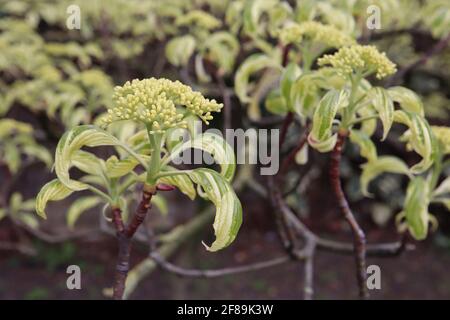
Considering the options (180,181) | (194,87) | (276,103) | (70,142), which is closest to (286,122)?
(276,103)

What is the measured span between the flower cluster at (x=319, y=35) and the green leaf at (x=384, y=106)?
0.61 feet

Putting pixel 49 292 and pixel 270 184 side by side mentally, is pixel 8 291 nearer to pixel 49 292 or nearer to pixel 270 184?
pixel 49 292

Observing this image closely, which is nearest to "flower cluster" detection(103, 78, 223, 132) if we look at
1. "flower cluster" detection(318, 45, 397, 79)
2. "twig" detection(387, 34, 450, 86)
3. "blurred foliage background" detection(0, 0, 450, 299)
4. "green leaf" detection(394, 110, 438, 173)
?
"flower cluster" detection(318, 45, 397, 79)

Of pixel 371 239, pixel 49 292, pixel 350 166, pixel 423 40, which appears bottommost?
pixel 49 292

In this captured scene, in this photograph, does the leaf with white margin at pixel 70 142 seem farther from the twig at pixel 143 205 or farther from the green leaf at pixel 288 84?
the green leaf at pixel 288 84

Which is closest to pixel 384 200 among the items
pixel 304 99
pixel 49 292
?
pixel 49 292

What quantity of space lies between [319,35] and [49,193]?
617 millimetres

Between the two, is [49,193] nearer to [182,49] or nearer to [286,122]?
[286,122]

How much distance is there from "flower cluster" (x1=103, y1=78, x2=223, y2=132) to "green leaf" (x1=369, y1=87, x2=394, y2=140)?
12.1 inches

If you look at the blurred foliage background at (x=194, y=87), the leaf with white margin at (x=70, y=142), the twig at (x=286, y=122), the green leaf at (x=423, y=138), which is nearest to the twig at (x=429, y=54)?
the blurred foliage background at (x=194, y=87)

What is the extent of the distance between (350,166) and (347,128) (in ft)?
9.09

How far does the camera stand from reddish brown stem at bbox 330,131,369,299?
3.17 ft

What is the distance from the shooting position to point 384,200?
146 inches

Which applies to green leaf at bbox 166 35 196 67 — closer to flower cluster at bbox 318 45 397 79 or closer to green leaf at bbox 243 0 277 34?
green leaf at bbox 243 0 277 34
